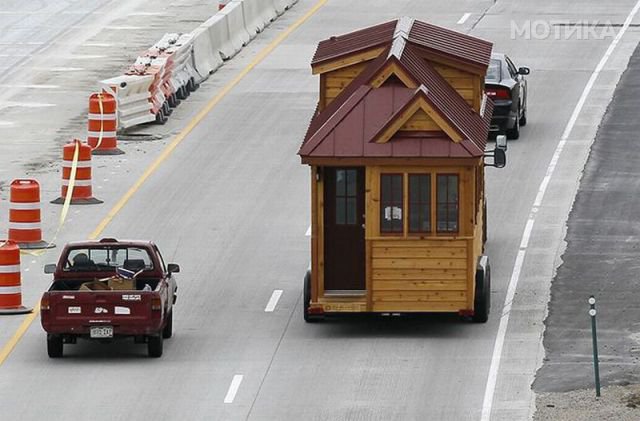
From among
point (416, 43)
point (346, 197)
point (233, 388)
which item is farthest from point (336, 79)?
point (233, 388)

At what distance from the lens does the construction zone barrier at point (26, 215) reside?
2944cm

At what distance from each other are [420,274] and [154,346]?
3.40 m

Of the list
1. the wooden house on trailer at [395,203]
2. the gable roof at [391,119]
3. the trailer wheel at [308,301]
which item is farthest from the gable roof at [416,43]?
the trailer wheel at [308,301]

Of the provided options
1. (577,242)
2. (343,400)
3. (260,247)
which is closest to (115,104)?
(260,247)

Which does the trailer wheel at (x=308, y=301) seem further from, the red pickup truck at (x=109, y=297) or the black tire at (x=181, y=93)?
the black tire at (x=181, y=93)

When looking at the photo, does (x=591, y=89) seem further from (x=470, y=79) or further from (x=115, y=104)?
(x=470, y=79)

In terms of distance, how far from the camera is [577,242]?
3075 cm

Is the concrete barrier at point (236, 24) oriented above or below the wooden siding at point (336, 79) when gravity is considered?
below

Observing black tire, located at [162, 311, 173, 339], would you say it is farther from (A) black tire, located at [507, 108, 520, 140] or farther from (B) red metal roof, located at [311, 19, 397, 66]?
(A) black tire, located at [507, 108, 520, 140]

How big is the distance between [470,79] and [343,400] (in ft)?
20.4

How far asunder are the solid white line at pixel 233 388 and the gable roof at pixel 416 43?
528 centimetres

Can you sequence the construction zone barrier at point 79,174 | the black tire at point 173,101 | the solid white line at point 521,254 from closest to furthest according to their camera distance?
the solid white line at point 521,254, the construction zone barrier at point 79,174, the black tire at point 173,101

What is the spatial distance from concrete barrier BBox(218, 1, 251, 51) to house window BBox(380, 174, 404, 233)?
21401 mm

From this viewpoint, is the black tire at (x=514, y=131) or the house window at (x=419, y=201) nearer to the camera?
the house window at (x=419, y=201)
